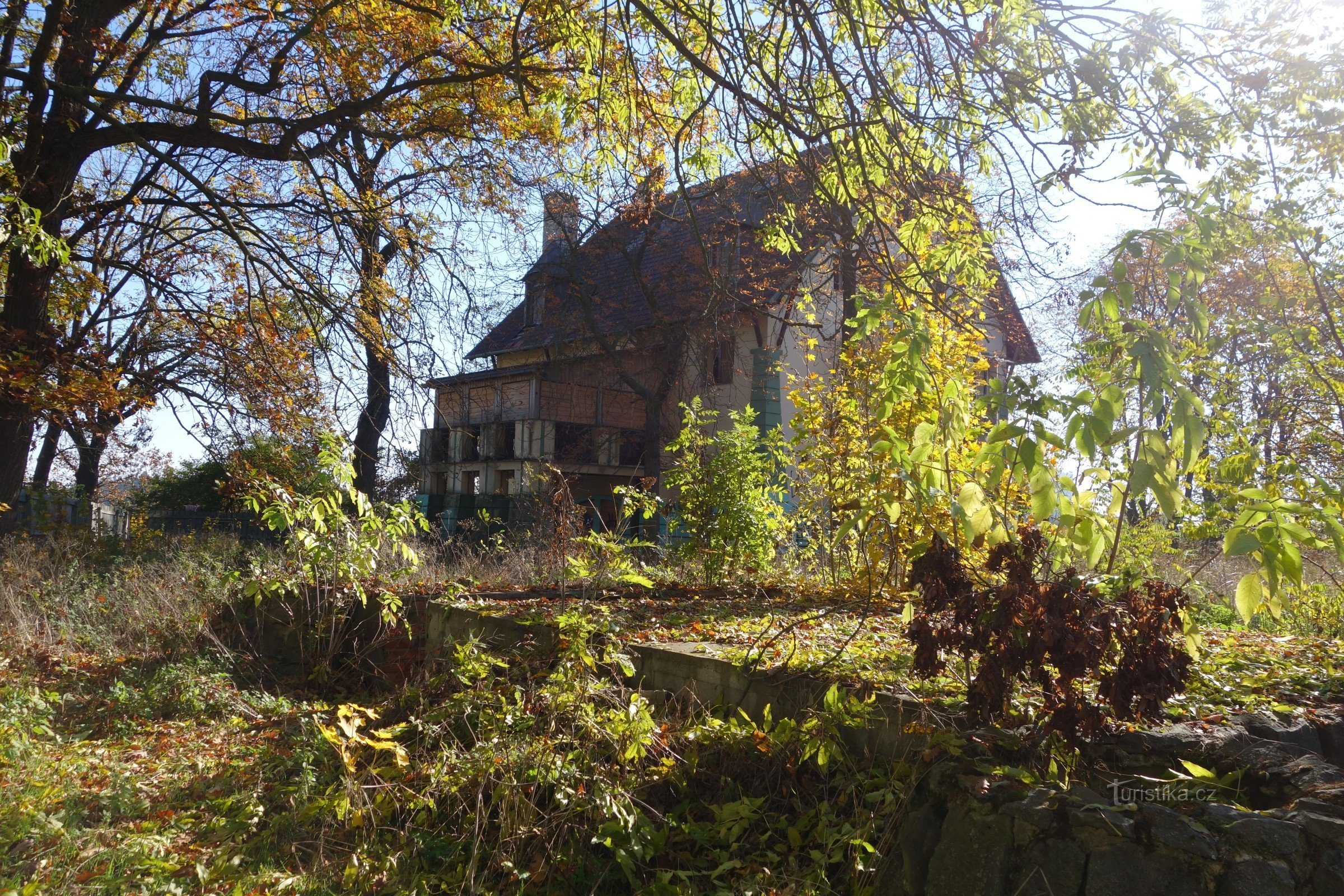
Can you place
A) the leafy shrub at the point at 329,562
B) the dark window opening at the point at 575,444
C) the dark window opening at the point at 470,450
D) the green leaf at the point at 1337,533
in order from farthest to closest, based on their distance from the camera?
the dark window opening at the point at 470,450
the dark window opening at the point at 575,444
the leafy shrub at the point at 329,562
the green leaf at the point at 1337,533

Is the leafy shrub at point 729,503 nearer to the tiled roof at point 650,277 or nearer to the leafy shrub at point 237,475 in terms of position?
the leafy shrub at point 237,475

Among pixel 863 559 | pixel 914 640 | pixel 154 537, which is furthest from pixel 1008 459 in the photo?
pixel 154 537

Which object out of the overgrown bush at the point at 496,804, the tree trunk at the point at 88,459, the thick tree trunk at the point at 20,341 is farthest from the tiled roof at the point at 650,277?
the overgrown bush at the point at 496,804

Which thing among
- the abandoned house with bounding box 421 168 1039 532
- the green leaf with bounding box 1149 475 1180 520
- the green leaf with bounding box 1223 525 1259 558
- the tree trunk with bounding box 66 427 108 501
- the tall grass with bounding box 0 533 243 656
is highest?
the abandoned house with bounding box 421 168 1039 532

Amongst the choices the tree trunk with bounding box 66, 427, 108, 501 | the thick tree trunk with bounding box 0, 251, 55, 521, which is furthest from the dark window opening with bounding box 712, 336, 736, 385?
the thick tree trunk with bounding box 0, 251, 55, 521

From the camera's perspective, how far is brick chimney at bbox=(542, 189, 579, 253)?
1273 cm

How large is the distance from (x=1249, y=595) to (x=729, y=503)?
6105 mm

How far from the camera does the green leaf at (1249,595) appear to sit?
2.49m

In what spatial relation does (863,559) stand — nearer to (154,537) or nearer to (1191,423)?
(1191,423)

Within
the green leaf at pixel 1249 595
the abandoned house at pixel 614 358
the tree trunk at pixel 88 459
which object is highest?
the abandoned house at pixel 614 358

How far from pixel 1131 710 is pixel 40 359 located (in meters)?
10.6

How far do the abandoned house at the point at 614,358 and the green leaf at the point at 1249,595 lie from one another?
468 inches

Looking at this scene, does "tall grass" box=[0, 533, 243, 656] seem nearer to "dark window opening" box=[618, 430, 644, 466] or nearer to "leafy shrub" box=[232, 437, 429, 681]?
"leafy shrub" box=[232, 437, 429, 681]

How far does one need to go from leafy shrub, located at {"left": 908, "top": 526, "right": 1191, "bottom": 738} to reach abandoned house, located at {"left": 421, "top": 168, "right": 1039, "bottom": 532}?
36.6 ft
